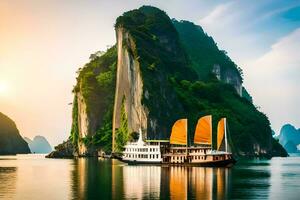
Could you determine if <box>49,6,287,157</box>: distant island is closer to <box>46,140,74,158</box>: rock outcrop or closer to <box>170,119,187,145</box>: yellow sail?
<box>46,140,74,158</box>: rock outcrop

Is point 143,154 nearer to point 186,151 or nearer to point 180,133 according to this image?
point 180,133

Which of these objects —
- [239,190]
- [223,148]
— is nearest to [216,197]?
[239,190]

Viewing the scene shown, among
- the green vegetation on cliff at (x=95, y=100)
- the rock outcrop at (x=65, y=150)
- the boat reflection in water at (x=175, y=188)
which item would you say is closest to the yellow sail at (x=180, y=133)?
the boat reflection in water at (x=175, y=188)

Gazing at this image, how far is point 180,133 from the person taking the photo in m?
105

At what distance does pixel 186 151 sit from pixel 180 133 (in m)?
4.30

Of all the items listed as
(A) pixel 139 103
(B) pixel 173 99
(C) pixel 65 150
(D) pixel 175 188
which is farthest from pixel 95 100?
(D) pixel 175 188

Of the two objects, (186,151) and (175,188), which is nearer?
(175,188)

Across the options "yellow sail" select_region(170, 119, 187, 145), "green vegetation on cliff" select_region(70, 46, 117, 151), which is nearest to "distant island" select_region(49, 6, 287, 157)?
"green vegetation on cliff" select_region(70, 46, 117, 151)

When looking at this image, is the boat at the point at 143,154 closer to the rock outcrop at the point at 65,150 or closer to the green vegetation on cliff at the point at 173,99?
the green vegetation on cliff at the point at 173,99

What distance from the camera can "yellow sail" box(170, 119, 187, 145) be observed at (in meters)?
104

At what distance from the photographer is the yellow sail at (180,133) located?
10438 centimetres

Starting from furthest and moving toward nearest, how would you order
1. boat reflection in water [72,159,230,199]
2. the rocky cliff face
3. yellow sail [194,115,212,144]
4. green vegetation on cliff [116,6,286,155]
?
green vegetation on cliff [116,6,286,155] < the rocky cliff face < yellow sail [194,115,212,144] < boat reflection in water [72,159,230,199]

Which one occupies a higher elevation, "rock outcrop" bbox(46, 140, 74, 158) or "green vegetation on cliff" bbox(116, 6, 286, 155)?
"green vegetation on cliff" bbox(116, 6, 286, 155)

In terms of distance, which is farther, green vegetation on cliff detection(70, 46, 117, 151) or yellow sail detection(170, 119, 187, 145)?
green vegetation on cliff detection(70, 46, 117, 151)
